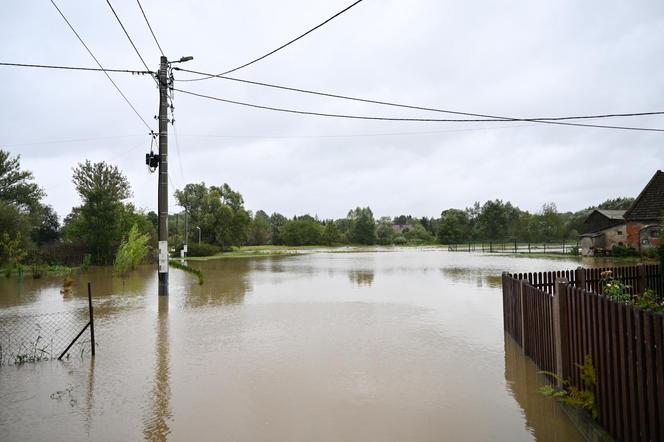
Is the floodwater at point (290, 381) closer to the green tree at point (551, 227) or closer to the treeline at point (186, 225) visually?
the treeline at point (186, 225)

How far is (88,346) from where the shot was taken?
337 inches

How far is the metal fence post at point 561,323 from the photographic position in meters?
5.35

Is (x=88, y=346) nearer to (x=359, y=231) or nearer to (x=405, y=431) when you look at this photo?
(x=405, y=431)

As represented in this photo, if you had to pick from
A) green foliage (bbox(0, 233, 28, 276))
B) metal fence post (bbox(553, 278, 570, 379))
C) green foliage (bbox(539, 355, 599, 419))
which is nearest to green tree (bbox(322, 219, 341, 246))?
green foliage (bbox(0, 233, 28, 276))

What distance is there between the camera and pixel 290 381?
6.34 m

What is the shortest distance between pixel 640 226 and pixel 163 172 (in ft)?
107

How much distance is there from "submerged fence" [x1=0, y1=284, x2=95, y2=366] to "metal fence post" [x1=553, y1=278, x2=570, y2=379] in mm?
7096

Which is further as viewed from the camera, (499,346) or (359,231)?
(359,231)

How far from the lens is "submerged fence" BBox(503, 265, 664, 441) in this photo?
343 centimetres

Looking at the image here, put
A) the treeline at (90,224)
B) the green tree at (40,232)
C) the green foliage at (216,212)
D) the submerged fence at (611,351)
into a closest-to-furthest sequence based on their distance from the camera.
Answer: the submerged fence at (611,351)
the treeline at (90,224)
the green tree at (40,232)
the green foliage at (216,212)

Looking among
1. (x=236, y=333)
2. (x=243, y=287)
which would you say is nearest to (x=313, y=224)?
(x=243, y=287)

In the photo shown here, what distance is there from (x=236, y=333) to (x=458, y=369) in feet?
→ 16.0

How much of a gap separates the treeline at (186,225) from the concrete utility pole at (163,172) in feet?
37.3

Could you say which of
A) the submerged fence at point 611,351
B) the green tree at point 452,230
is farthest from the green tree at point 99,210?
the green tree at point 452,230
